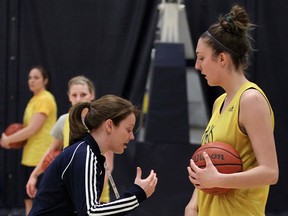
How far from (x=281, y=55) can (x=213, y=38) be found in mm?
3746

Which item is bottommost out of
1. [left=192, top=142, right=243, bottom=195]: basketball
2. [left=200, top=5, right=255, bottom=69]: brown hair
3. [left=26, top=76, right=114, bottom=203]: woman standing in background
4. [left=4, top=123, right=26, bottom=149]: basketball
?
[left=4, top=123, right=26, bottom=149]: basketball

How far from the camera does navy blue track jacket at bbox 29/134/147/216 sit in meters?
2.74

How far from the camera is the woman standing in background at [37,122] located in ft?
20.0

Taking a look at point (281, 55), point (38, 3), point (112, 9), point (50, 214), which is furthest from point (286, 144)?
point (50, 214)

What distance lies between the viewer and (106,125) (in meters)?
2.96

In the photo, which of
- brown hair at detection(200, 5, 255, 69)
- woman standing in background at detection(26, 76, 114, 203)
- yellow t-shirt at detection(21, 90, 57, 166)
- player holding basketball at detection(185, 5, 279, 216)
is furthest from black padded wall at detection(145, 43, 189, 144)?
brown hair at detection(200, 5, 255, 69)

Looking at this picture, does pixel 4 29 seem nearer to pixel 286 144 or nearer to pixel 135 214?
pixel 135 214

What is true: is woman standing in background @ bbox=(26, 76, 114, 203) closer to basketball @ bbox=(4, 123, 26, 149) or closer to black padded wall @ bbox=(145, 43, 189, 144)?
basketball @ bbox=(4, 123, 26, 149)

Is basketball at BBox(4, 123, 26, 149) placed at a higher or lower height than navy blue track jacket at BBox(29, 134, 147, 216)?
lower

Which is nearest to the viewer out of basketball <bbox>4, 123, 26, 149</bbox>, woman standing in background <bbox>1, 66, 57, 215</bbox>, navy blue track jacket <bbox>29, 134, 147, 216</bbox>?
navy blue track jacket <bbox>29, 134, 147, 216</bbox>

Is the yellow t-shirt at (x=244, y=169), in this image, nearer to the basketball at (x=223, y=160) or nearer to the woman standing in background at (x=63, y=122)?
the basketball at (x=223, y=160)

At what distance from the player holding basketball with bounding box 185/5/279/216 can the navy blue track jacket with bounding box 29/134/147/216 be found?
14.5 inches

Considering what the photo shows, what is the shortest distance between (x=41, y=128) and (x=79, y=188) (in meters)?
3.52

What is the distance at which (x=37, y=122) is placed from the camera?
6082 millimetres
